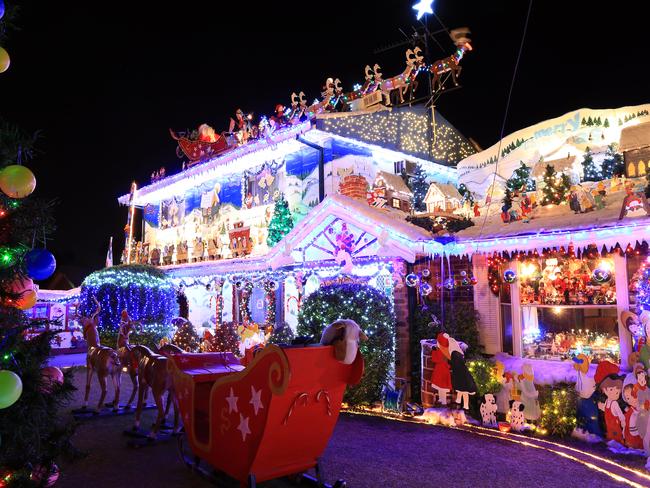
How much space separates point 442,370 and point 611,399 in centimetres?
265

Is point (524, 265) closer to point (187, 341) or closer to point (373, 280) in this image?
point (373, 280)

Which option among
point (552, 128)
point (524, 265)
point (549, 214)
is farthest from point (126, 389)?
point (552, 128)

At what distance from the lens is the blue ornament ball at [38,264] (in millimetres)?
3441

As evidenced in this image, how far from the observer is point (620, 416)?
6.98 meters

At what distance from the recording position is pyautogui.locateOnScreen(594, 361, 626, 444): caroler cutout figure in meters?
6.99

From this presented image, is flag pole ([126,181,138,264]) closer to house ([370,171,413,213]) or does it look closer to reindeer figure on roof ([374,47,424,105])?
reindeer figure on roof ([374,47,424,105])

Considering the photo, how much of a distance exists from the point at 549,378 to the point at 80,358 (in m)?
16.7

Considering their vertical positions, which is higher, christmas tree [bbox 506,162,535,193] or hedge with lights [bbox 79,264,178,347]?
christmas tree [bbox 506,162,535,193]

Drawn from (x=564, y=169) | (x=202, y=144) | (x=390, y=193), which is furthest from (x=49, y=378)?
(x=202, y=144)

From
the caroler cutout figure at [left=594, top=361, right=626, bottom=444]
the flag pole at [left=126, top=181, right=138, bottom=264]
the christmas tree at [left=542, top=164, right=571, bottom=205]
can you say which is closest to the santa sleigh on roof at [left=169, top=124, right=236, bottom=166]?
the flag pole at [left=126, top=181, right=138, bottom=264]

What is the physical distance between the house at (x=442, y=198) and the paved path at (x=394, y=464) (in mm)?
6293

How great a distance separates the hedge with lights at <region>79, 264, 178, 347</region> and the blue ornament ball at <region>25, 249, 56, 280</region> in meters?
13.5

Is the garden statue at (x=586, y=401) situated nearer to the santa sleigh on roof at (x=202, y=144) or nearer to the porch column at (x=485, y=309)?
the porch column at (x=485, y=309)

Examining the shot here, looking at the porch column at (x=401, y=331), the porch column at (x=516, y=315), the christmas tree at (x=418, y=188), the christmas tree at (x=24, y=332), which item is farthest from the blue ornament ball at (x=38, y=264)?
the christmas tree at (x=418, y=188)
